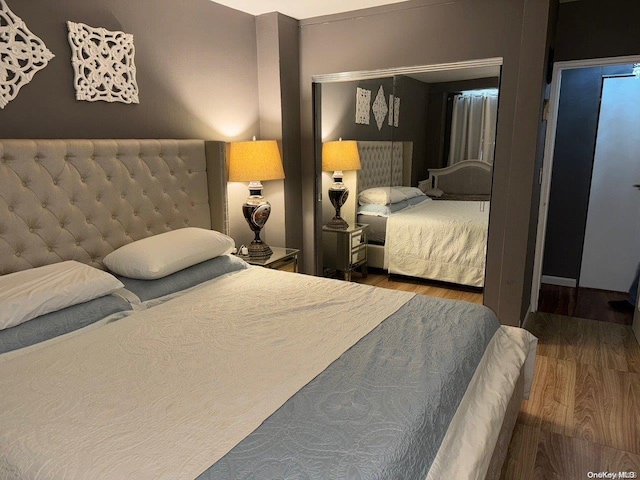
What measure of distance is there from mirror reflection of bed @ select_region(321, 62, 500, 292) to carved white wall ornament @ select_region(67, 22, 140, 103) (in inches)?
62.3

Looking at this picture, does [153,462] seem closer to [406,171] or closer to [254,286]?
[254,286]

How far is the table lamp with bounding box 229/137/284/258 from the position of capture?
3.09 m

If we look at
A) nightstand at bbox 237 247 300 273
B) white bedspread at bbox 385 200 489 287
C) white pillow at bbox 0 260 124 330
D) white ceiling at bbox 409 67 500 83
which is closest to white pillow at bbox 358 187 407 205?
white bedspread at bbox 385 200 489 287

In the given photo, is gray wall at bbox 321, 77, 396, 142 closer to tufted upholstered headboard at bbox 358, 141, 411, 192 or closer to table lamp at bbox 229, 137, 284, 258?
tufted upholstered headboard at bbox 358, 141, 411, 192

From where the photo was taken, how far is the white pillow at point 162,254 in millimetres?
2219

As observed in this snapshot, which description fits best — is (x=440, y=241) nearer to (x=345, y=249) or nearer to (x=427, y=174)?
(x=427, y=174)

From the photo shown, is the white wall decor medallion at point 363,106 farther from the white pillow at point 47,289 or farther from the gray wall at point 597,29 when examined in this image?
the white pillow at point 47,289

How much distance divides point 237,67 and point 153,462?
9.37 ft

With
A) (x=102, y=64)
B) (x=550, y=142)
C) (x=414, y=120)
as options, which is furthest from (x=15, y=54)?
(x=550, y=142)

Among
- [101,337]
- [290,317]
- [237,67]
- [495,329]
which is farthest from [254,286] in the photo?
[237,67]

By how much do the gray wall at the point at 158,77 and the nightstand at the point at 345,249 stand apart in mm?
1087

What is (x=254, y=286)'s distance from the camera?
7.85 feet

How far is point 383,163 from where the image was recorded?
3621mm

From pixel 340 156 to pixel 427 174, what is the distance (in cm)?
71
